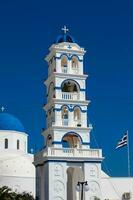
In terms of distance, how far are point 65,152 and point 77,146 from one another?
1966 mm

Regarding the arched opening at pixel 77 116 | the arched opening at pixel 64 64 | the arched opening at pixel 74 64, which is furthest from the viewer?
the arched opening at pixel 74 64

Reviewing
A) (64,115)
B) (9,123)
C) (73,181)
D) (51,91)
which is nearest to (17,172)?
(9,123)

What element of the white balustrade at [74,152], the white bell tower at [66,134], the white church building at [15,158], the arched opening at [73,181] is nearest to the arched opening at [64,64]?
the white bell tower at [66,134]

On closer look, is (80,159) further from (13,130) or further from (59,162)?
(13,130)

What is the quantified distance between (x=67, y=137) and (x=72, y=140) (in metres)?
0.59

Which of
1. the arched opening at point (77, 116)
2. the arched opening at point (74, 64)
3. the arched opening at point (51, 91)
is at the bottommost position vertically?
the arched opening at point (77, 116)

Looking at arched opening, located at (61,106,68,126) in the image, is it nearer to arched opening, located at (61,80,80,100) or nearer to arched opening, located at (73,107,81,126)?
arched opening, located at (73,107,81,126)

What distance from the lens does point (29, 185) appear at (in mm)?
62312

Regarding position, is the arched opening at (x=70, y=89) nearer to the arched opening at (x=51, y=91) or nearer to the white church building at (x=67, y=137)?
the white church building at (x=67, y=137)

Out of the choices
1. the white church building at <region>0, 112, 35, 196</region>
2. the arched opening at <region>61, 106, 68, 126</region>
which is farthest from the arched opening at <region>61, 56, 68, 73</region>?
the white church building at <region>0, 112, 35, 196</region>

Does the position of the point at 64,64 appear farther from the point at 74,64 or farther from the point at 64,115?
the point at 64,115

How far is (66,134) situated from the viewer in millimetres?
46844

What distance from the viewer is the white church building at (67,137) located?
1783 inches

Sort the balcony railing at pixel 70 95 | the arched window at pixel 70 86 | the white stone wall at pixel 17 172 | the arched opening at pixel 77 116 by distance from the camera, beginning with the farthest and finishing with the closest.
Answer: the white stone wall at pixel 17 172 → the arched window at pixel 70 86 → the balcony railing at pixel 70 95 → the arched opening at pixel 77 116
